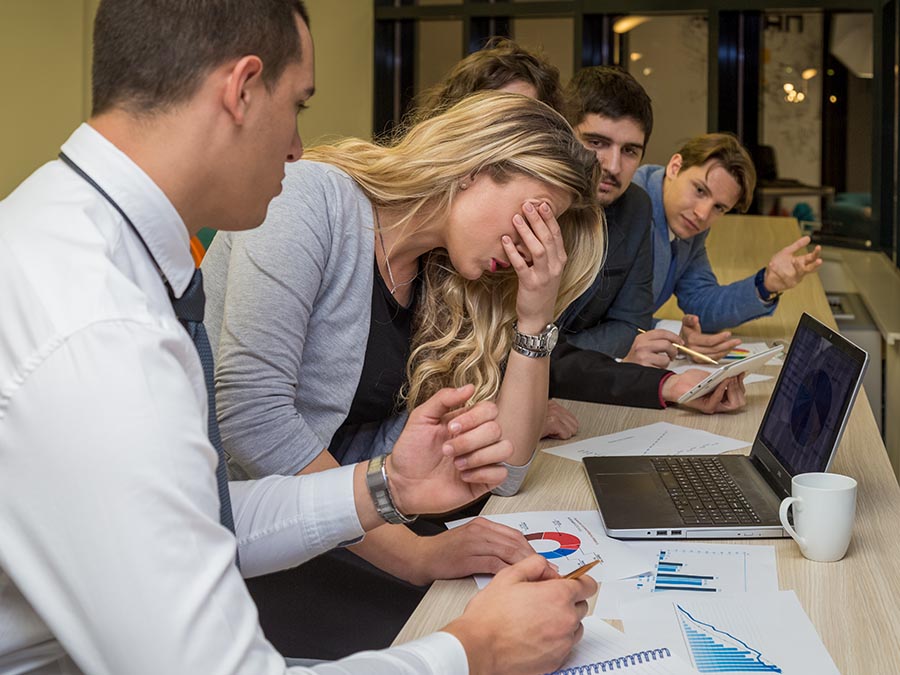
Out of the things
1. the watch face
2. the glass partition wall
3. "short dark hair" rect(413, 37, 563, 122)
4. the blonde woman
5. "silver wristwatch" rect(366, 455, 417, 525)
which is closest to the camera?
"silver wristwatch" rect(366, 455, 417, 525)

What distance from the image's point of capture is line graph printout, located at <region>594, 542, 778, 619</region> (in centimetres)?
124

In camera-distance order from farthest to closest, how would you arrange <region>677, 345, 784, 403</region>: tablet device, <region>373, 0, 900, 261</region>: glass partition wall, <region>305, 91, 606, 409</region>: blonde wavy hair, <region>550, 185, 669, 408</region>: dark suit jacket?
<region>373, 0, 900, 261</region>: glass partition wall → <region>550, 185, 669, 408</region>: dark suit jacket → <region>677, 345, 784, 403</region>: tablet device → <region>305, 91, 606, 409</region>: blonde wavy hair

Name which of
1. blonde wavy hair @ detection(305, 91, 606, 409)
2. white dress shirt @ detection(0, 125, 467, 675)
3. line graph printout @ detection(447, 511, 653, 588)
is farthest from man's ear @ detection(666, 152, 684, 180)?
white dress shirt @ detection(0, 125, 467, 675)

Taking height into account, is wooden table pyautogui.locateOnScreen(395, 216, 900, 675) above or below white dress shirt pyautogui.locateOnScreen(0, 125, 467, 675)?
below

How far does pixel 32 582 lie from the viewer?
2.48 feet

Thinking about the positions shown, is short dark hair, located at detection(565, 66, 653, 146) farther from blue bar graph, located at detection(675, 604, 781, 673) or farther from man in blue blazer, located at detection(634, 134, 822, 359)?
blue bar graph, located at detection(675, 604, 781, 673)

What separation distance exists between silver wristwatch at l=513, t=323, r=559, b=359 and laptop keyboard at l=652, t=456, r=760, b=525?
266 millimetres

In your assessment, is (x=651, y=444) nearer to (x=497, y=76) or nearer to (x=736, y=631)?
(x=736, y=631)

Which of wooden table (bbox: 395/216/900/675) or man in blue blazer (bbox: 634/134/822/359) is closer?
wooden table (bbox: 395/216/900/675)

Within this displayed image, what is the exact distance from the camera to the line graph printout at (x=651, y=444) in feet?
6.02

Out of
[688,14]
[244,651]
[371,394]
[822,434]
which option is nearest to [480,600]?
[244,651]

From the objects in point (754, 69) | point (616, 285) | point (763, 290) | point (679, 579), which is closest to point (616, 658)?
point (679, 579)

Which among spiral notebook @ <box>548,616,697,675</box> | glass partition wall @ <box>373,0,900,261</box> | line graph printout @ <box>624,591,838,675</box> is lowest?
spiral notebook @ <box>548,616,697,675</box>

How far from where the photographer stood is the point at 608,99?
2555mm
